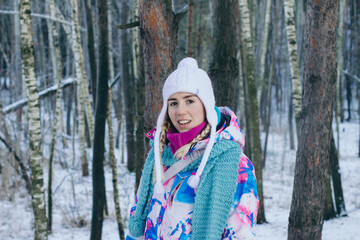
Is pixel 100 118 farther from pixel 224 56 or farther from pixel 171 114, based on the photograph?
pixel 171 114

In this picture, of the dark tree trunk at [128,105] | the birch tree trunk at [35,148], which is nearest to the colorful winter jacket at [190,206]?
the birch tree trunk at [35,148]

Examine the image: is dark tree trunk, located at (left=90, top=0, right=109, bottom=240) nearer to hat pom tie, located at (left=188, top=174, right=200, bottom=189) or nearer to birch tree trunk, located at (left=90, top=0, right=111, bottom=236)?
birch tree trunk, located at (left=90, top=0, right=111, bottom=236)

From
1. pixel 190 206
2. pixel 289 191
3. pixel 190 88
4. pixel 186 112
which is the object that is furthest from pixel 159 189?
pixel 289 191

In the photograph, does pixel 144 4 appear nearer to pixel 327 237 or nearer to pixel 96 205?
pixel 96 205

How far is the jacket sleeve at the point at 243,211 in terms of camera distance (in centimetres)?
166

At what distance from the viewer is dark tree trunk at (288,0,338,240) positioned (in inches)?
129

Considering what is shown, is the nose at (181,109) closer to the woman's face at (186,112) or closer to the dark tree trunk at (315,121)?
the woman's face at (186,112)

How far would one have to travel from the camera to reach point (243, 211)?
1675 millimetres

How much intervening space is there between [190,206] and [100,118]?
316 centimetres

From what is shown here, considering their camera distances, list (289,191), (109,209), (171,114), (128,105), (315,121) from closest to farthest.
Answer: (171,114) < (315,121) < (109,209) < (289,191) < (128,105)

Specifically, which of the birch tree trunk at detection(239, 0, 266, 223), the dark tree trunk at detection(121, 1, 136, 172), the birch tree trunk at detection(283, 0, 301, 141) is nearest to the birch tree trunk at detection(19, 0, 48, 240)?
the birch tree trunk at detection(239, 0, 266, 223)

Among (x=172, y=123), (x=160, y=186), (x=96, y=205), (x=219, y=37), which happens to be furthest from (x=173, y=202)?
(x=96, y=205)

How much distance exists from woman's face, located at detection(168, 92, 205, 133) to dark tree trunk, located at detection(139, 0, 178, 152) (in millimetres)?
1266

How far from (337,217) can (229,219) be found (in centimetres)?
554
